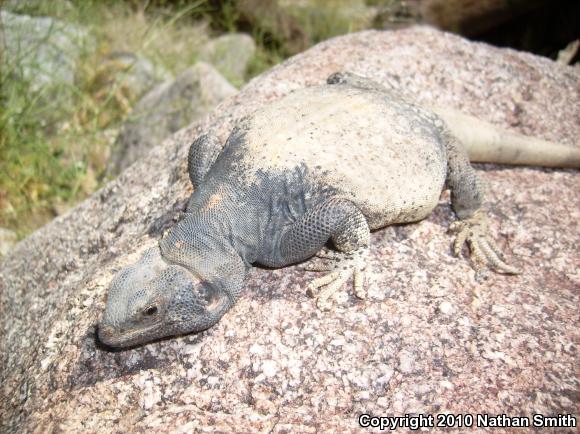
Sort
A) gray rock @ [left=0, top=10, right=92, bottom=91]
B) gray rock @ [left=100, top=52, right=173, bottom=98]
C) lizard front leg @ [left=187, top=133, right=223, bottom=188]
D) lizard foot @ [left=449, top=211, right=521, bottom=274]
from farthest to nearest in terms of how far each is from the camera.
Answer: gray rock @ [left=100, top=52, right=173, bottom=98], gray rock @ [left=0, top=10, right=92, bottom=91], lizard front leg @ [left=187, top=133, right=223, bottom=188], lizard foot @ [left=449, top=211, right=521, bottom=274]

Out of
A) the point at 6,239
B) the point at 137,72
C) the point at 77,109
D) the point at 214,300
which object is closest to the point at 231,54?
the point at 137,72

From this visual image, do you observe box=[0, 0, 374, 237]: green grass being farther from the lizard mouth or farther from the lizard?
the lizard mouth

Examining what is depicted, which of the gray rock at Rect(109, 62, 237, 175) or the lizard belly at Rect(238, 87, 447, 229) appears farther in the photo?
the gray rock at Rect(109, 62, 237, 175)

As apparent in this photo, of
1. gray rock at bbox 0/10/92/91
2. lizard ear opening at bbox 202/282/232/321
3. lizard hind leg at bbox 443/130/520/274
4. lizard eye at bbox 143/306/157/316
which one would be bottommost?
lizard hind leg at bbox 443/130/520/274

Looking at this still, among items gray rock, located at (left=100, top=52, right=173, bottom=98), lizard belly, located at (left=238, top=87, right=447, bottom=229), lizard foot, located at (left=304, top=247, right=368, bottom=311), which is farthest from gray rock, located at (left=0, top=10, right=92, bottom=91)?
lizard foot, located at (left=304, top=247, right=368, bottom=311)

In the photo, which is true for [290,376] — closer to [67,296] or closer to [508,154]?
[67,296]

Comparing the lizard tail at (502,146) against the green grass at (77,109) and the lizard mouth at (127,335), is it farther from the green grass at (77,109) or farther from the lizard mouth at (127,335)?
the green grass at (77,109)
